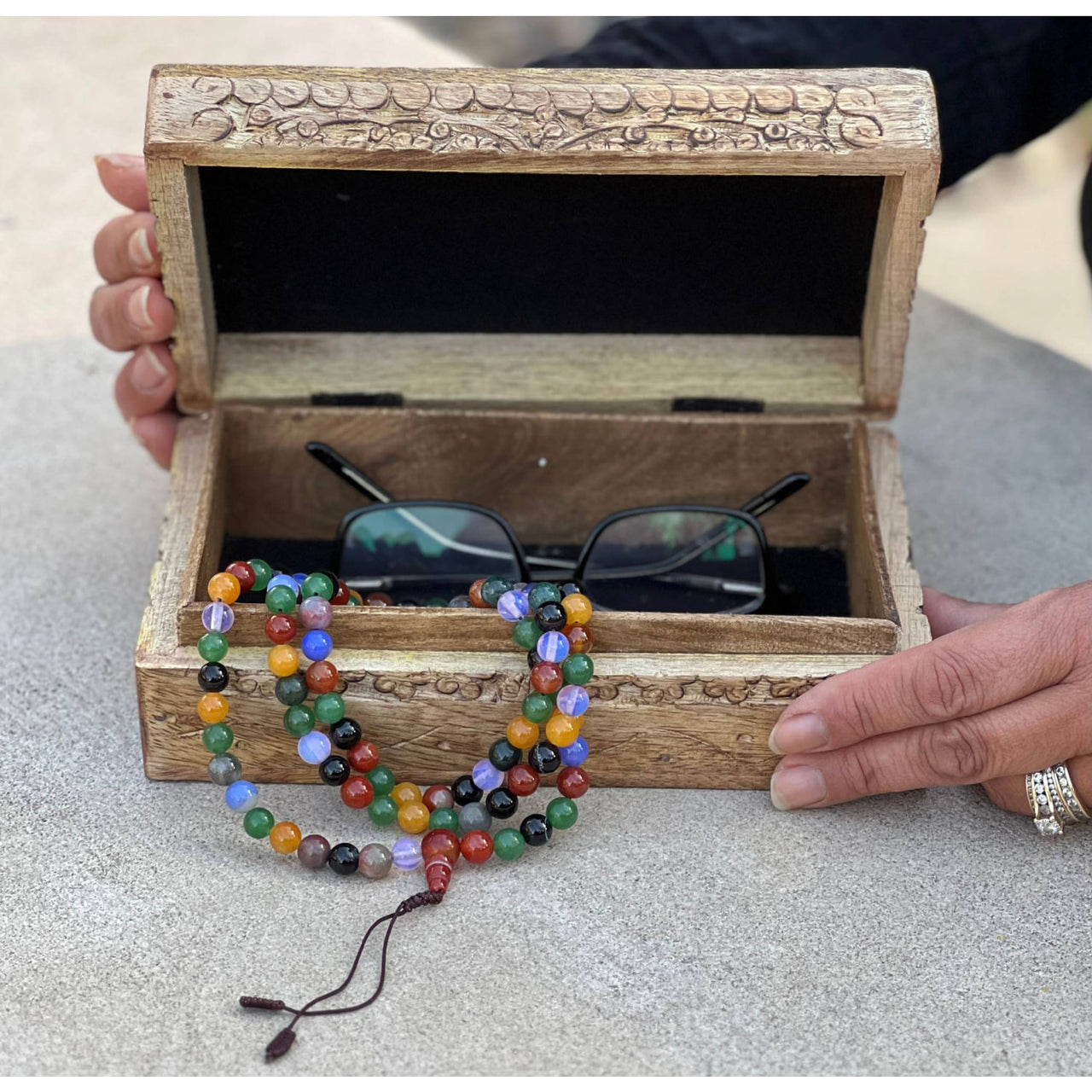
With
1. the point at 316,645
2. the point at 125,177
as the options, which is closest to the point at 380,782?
the point at 316,645

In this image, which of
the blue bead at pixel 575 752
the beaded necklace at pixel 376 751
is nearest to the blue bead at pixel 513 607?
the beaded necklace at pixel 376 751

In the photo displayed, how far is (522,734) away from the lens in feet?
3.26

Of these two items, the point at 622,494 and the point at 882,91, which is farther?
the point at 622,494

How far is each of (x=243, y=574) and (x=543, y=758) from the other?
28cm

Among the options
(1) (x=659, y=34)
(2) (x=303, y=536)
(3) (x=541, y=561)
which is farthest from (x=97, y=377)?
(1) (x=659, y=34)

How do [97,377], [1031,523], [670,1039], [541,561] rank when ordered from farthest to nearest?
[97,377], [1031,523], [541,561], [670,1039]

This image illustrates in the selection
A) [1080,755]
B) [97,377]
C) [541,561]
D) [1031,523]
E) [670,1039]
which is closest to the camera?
[670,1039]

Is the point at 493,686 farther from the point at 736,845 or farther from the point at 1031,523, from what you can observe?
the point at 1031,523

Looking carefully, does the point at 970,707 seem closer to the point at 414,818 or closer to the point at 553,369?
the point at 414,818

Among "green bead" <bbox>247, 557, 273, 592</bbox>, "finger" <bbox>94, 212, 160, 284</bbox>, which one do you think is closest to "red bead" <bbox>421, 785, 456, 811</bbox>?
"green bead" <bbox>247, 557, 273, 592</bbox>

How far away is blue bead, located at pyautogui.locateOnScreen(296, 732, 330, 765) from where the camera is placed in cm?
99

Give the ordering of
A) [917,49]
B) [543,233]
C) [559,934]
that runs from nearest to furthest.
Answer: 1. [559,934]
2. [543,233]
3. [917,49]

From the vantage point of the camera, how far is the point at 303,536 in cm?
133

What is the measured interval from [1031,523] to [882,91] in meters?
0.59
